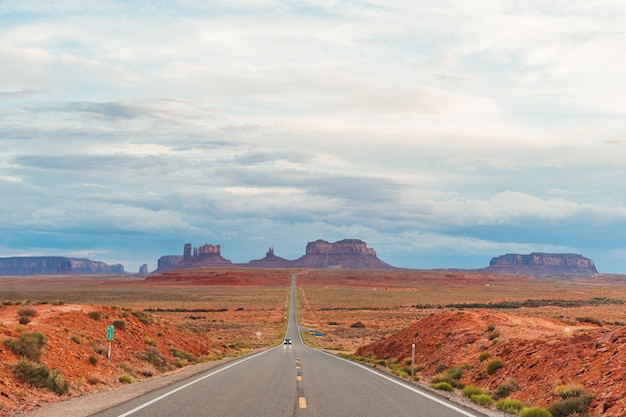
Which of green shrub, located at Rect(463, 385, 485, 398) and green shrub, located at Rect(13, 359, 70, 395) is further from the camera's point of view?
green shrub, located at Rect(463, 385, 485, 398)

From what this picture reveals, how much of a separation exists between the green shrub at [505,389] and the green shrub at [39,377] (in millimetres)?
11370

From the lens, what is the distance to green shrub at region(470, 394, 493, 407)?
50.6ft

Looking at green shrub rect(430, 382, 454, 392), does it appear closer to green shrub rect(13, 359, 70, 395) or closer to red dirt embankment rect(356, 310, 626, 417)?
red dirt embankment rect(356, 310, 626, 417)

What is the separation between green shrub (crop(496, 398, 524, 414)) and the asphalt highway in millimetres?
1112

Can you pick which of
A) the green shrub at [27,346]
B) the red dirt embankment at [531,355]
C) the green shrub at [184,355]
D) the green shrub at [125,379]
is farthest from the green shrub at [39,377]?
the green shrub at [184,355]

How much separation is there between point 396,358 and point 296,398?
54.2 feet

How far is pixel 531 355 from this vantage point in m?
18.7

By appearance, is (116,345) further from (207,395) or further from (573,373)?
(573,373)

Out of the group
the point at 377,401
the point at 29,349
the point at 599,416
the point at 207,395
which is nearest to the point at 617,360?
the point at 599,416

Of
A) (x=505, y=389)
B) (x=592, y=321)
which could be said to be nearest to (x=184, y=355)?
(x=505, y=389)

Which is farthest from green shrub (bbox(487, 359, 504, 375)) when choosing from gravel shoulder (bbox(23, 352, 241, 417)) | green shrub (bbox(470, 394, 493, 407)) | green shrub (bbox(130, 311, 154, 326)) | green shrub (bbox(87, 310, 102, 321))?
green shrub (bbox(130, 311, 154, 326))

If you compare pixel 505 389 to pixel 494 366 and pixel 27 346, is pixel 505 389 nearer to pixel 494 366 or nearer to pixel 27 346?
pixel 494 366

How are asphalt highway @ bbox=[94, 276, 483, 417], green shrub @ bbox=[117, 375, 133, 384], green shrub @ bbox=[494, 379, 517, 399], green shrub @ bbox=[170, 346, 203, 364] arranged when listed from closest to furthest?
asphalt highway @ bbox=[94, 276, 483, 417]
green shrub @ bbox=[494, 379, 517, 399]
green shrub @ bbox=[117, 375, 133, 384]
green shrub @ bbox=[170, 346, 203, 364]

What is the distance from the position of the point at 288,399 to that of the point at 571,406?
6.15m
